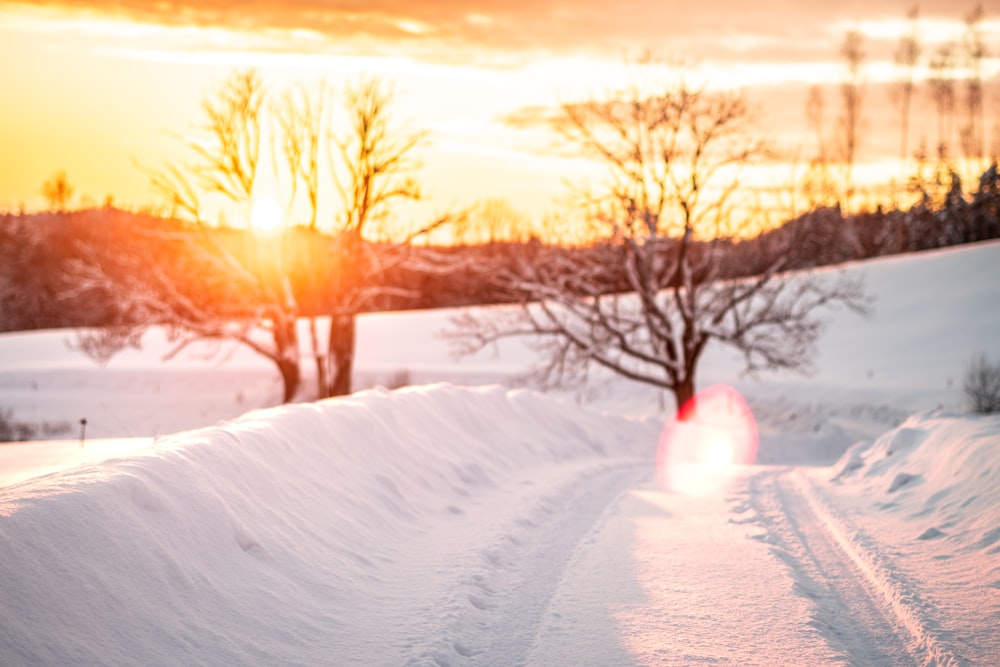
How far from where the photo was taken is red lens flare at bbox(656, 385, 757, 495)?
10615 millimetres

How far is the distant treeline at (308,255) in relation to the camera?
2383 centimetres

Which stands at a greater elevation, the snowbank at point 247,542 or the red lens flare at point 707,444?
the snowbank at point 247,542

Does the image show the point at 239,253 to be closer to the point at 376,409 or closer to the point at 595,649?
the point at 376,409

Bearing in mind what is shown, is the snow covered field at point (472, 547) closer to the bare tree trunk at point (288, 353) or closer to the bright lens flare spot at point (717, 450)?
the bright lens flare spot at point (717, 450)

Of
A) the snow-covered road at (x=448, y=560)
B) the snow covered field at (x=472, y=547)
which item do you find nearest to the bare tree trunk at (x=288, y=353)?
the snow covered field at (x=472, y=547)

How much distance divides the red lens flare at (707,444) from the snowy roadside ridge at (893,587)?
6.99 ft

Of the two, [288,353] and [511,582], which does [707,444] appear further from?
[288,353]

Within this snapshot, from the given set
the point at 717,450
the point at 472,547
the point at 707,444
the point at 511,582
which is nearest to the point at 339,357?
the point at 707,444

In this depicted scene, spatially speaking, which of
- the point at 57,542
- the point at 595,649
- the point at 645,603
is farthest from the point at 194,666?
the point at 645,603

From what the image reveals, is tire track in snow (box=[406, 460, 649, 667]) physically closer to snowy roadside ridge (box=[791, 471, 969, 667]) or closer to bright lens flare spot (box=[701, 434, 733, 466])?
snowy roadside ridge (box=[791, 471, 969, 667])

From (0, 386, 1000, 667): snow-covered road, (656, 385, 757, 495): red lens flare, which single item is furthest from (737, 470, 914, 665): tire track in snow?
(656, 385, 757, 495): red lens flare

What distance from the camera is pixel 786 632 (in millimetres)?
4895

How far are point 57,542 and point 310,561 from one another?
1.92m

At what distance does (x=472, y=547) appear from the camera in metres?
6.65
